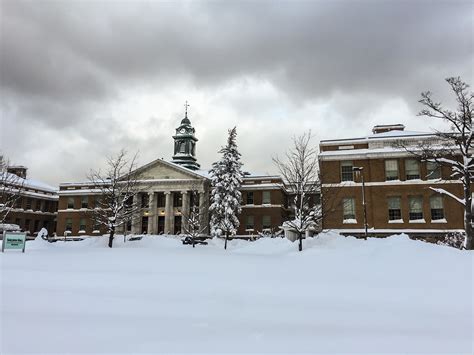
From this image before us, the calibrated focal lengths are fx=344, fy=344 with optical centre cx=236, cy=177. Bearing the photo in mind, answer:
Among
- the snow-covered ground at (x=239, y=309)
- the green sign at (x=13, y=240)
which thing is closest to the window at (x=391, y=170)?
the snow-covered ground at (x=239, y=309)

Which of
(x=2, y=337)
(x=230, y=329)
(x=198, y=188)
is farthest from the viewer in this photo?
(x=198, y=188)

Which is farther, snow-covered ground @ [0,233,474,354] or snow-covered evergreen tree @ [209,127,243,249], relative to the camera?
snow-covered evergreen tree @ [209,127,243,249]

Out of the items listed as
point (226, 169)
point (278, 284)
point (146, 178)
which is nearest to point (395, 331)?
point (278, 284)

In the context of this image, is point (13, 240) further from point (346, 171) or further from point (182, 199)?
point (182, 199)

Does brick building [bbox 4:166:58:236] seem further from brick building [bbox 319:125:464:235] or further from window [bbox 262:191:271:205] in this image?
brick building [bbox 319:125:464:235]

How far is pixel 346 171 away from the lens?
3544 cm

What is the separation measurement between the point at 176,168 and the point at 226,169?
14987 mm

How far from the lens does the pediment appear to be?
5644cm

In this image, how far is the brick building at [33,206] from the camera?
209 ft

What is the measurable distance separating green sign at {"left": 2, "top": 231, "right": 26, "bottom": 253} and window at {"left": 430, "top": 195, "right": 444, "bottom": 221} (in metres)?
33.9

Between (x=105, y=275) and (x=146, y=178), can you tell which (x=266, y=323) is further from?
(x=146, y=178)

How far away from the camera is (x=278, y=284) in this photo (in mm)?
9422

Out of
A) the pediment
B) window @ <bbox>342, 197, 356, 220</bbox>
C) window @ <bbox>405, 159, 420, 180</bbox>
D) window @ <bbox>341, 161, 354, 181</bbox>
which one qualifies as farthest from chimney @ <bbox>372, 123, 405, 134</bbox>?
the pediment

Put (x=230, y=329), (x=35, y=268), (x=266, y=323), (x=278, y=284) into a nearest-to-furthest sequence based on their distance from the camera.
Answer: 1. (x=230, y=329)
2. (x=266, y=323)
3. (x=278, y=284)
4. (x=35, y=268)
